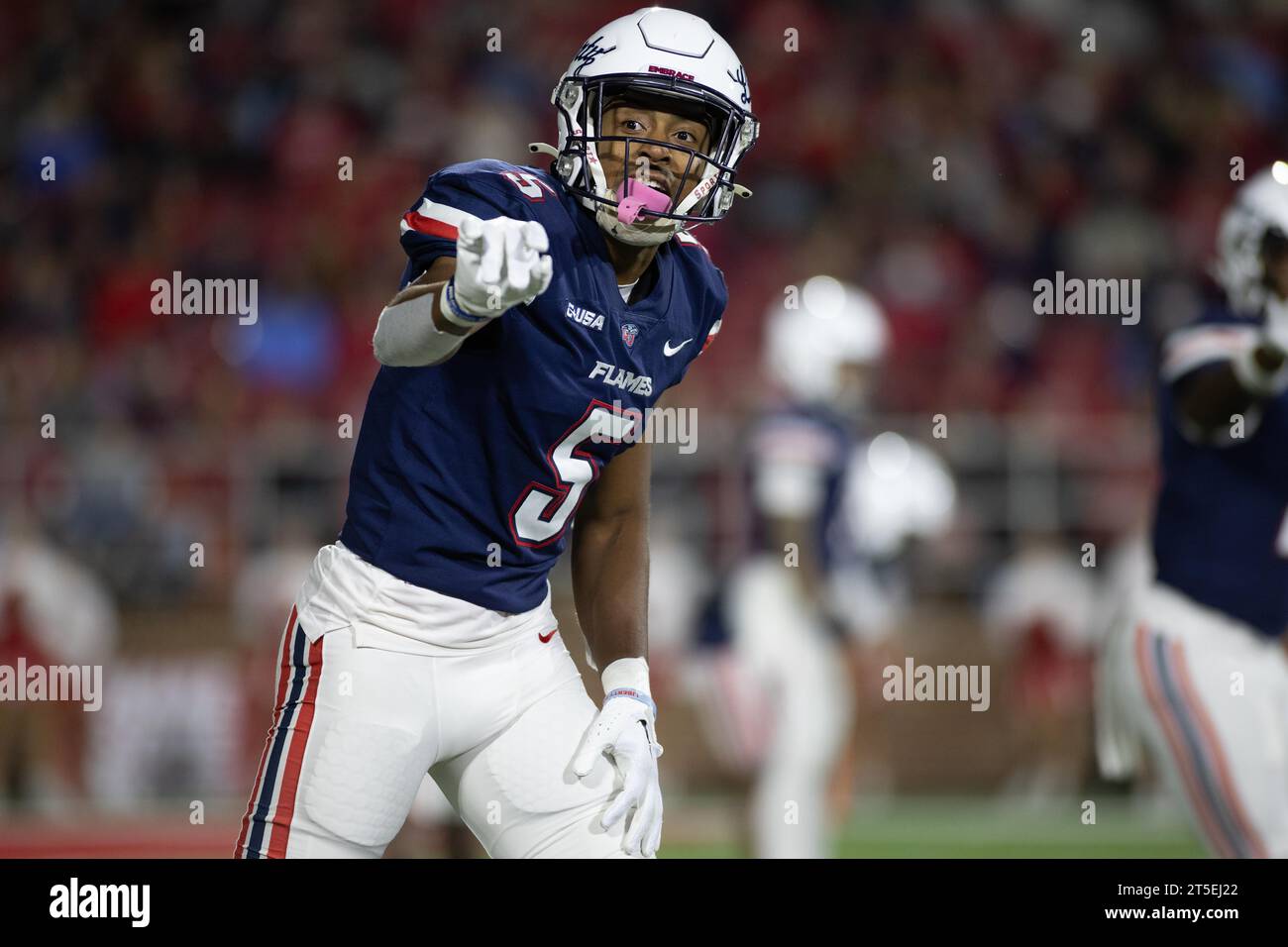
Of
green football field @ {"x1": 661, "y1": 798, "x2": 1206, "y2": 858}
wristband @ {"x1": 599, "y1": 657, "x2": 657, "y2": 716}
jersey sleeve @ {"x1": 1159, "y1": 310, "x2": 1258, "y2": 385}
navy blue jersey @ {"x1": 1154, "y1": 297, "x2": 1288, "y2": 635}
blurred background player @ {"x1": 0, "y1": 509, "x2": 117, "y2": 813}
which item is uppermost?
jersey sleeve @ {"x1": 1159, "y1": 310, "x2": 1258, "y2": 385}

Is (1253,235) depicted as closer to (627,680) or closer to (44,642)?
(627,680)

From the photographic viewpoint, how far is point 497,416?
278 centimetres

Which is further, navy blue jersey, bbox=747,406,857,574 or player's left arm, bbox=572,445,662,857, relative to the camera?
navy blue jersey, bbox=747,406,857,574

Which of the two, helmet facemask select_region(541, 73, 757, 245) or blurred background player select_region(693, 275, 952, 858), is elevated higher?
helmet facemask select_region(541, 73, 757, 245)

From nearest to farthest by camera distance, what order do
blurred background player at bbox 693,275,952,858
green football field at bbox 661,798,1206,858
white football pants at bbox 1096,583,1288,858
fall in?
white football pants at bbox 1096,583,1288,858
blurred background player at bbox 693,275,952,858
green football field at bbox 661,798,1206,858

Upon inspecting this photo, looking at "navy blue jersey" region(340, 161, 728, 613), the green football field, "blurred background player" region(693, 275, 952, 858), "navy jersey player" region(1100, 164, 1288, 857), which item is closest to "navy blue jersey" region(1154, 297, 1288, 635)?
"navy jersey player" region(1100, 164, 1288, 857)

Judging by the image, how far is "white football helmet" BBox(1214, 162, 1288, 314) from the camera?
13.1ft

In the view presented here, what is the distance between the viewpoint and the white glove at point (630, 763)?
2.81 meters

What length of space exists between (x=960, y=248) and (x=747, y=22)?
2208 millimetres

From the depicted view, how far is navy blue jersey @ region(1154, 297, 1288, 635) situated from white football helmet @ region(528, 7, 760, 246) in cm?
154

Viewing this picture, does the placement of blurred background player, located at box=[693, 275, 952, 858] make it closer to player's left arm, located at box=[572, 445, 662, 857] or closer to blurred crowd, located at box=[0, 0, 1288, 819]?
blurred crowd, located at box=[0, 0, 1288, 819]

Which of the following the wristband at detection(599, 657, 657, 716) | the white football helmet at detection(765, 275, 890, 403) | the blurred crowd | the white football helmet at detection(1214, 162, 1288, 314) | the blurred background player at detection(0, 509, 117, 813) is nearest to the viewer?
the wristband at detection(599, 657, 657, 716)

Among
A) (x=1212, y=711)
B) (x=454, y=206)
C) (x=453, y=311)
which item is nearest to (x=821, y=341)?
(x=1212, y=711)

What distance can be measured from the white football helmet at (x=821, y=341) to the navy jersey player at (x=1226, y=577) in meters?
2.55
